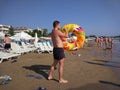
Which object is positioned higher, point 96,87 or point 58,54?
point 58,54

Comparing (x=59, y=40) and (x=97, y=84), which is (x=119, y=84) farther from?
(x=59, y=40)

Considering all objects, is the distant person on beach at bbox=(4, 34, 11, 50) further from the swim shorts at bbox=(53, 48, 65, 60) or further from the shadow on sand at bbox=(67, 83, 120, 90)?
the shadow on sand at bbox=(67, 83, 120, 90)

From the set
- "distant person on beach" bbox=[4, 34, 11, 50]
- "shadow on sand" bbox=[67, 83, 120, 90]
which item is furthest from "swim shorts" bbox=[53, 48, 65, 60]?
"distant person on beach" bbox=[4, 34, 11, 50]

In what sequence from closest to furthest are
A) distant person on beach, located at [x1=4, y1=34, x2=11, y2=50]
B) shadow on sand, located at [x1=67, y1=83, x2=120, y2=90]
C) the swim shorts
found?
shadow on sand, located at [x1=67, y1=83, x2=120, y2=90]
the swim shorts
distant person on beach, located at [x1=4, y1=34, x2=11, y2=50]

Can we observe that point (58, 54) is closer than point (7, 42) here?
Yes

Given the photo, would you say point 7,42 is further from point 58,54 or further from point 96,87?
point 96,87

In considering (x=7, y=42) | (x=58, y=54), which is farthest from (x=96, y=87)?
(x=7, y=42)

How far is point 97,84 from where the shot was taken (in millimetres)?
4945

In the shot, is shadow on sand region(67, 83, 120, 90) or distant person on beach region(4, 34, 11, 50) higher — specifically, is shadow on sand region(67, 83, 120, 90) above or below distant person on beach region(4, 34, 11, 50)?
below

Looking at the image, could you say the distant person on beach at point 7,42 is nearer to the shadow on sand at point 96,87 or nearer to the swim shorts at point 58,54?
the swim shorts at point 58,54

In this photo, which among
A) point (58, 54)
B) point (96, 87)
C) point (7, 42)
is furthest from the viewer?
point (7, 42)

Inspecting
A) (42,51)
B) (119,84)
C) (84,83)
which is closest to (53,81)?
(84,83)

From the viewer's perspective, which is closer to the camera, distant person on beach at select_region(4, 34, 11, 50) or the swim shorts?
the swim shorts

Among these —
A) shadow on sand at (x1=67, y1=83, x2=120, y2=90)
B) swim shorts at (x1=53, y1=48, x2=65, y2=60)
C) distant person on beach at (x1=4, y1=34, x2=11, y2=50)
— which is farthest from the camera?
distant person on beach at (x1=4, y1=34, x2=11, y2=50)
